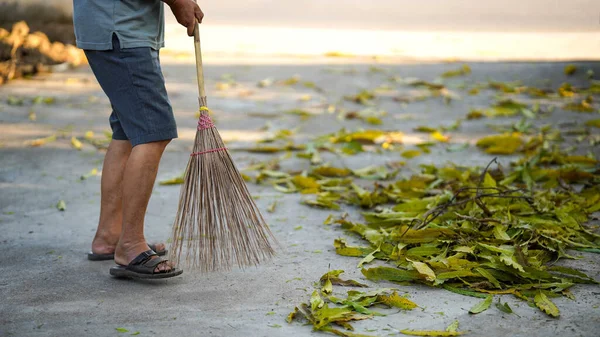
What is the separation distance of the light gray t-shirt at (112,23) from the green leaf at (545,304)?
5.79 feet

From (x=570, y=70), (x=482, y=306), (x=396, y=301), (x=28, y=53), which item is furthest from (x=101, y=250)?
(x=570, y=70)

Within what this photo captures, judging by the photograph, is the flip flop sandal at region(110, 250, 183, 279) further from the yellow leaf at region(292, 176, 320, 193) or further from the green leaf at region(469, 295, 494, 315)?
the yellow leaf at region(292, 176, 320, 193)

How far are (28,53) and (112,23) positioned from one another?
186 inches

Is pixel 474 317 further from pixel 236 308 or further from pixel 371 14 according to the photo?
pixel 371 14

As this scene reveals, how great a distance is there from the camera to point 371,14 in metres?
11.6

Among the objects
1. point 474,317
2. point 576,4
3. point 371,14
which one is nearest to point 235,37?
point 371,14

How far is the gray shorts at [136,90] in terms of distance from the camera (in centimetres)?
276

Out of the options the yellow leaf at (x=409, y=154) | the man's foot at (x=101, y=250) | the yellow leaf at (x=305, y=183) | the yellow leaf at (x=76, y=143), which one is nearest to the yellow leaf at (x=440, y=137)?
the yellow leaf at (x=409, y=154)

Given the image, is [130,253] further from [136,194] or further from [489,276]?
[489,276]

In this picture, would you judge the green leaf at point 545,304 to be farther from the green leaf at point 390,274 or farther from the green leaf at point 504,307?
the green leaf at point 390,274

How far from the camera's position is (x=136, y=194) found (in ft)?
9.28

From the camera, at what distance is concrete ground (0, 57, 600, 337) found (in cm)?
239

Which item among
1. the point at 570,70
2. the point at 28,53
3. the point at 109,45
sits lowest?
the point at 570,70

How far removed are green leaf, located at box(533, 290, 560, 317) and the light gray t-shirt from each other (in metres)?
1.76
